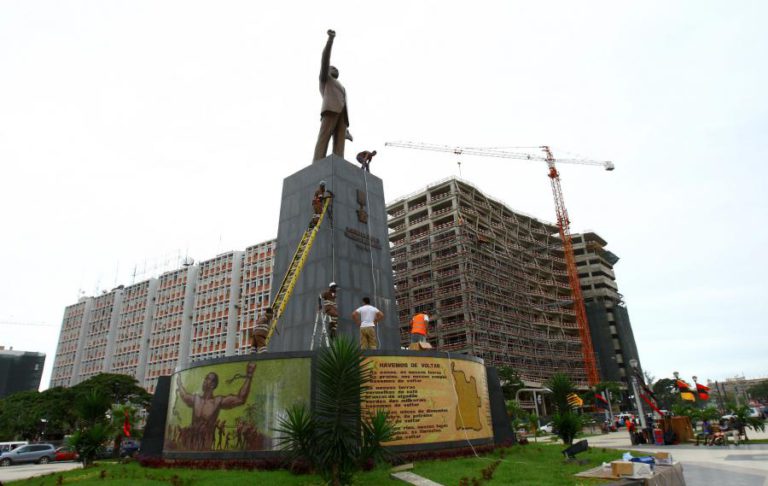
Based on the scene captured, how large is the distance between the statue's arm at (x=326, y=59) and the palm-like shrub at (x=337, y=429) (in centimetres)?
1574

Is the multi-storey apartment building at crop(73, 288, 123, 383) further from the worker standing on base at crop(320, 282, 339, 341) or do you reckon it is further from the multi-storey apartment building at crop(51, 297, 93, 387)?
the worker standing on base at crop(320, 282, 339, 341)

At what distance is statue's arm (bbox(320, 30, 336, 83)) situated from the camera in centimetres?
2117

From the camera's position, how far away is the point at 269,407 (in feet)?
39.5

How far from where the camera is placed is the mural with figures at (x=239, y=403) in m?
11.9

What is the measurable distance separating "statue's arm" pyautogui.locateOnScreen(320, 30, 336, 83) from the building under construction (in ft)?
150

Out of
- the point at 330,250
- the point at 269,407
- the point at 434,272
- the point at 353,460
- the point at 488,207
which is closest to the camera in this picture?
the point at 353,460

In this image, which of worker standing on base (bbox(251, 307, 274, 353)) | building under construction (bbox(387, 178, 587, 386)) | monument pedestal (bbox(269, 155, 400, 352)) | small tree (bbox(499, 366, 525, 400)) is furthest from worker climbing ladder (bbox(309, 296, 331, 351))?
building under construction (bbox(387, 178, 587, 386))

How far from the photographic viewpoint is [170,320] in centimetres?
7912

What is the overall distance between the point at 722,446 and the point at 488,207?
196 feet

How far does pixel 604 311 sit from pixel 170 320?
79947mm

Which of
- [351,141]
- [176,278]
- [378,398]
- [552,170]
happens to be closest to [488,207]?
[552,170]

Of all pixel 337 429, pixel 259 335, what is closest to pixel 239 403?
pixel 259 335

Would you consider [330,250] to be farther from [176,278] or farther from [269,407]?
[176,278]

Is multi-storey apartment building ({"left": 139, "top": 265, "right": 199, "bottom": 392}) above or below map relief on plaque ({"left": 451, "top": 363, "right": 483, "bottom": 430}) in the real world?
above
